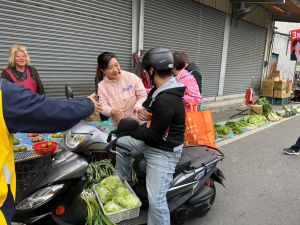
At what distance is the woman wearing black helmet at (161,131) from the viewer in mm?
2516

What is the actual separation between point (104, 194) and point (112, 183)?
0.19m

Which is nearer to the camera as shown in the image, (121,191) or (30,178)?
(30,178)

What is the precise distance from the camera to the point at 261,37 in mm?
14492

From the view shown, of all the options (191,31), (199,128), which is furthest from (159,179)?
(191,31)

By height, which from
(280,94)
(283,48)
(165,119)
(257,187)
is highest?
(283,48)

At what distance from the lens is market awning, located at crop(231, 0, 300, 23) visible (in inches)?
458

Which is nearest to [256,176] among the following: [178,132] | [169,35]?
[178,132]

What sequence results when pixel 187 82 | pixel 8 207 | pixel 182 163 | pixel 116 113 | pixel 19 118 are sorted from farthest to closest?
pixel 187 82 → pixel 116 113 → pixel 182 163 → pixel 8 207 → pixel 19 118

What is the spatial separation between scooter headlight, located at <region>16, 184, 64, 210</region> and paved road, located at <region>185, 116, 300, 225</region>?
6.26 feet

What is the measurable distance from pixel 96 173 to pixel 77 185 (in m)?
1.20

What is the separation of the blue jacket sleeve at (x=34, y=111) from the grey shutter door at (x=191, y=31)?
22.3 feet

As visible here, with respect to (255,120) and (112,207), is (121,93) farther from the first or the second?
(255,120)

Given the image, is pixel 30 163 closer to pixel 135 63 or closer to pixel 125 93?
pixel 125 93

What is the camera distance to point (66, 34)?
6.11 m
